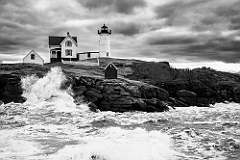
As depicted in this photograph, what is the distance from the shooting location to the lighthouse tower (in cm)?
4950

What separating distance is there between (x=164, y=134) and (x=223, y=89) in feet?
81.4

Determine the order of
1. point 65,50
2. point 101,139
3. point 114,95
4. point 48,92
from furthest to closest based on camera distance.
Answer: point 65,50 → point 48,92 → point 114,95 → point 101,139

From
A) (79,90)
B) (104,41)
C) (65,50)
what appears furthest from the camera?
(104,41)

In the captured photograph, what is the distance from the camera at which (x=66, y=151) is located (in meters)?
9.83

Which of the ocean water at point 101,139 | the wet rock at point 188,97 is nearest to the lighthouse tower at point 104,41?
the wet rock at point 188,97

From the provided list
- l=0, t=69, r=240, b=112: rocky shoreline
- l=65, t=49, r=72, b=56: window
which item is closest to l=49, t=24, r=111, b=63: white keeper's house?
l=65, t=49, r=72, b=56: window

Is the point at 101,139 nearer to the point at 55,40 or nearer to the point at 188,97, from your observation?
the point at 188,97

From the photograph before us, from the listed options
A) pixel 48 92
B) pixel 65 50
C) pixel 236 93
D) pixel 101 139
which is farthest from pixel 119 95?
pixel 65 50

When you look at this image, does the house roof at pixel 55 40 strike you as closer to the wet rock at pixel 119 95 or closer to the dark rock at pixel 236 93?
the wet rock at pixel 119 95

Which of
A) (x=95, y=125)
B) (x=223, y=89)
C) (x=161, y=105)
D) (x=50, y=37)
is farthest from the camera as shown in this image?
(x=50, y=37)

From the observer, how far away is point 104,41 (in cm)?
4956

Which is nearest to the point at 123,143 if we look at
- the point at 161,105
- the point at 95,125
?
the point at 95,125

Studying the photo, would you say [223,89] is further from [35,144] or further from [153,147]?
[35,144]

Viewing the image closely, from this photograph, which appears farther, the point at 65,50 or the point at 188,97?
the point at 65,50
